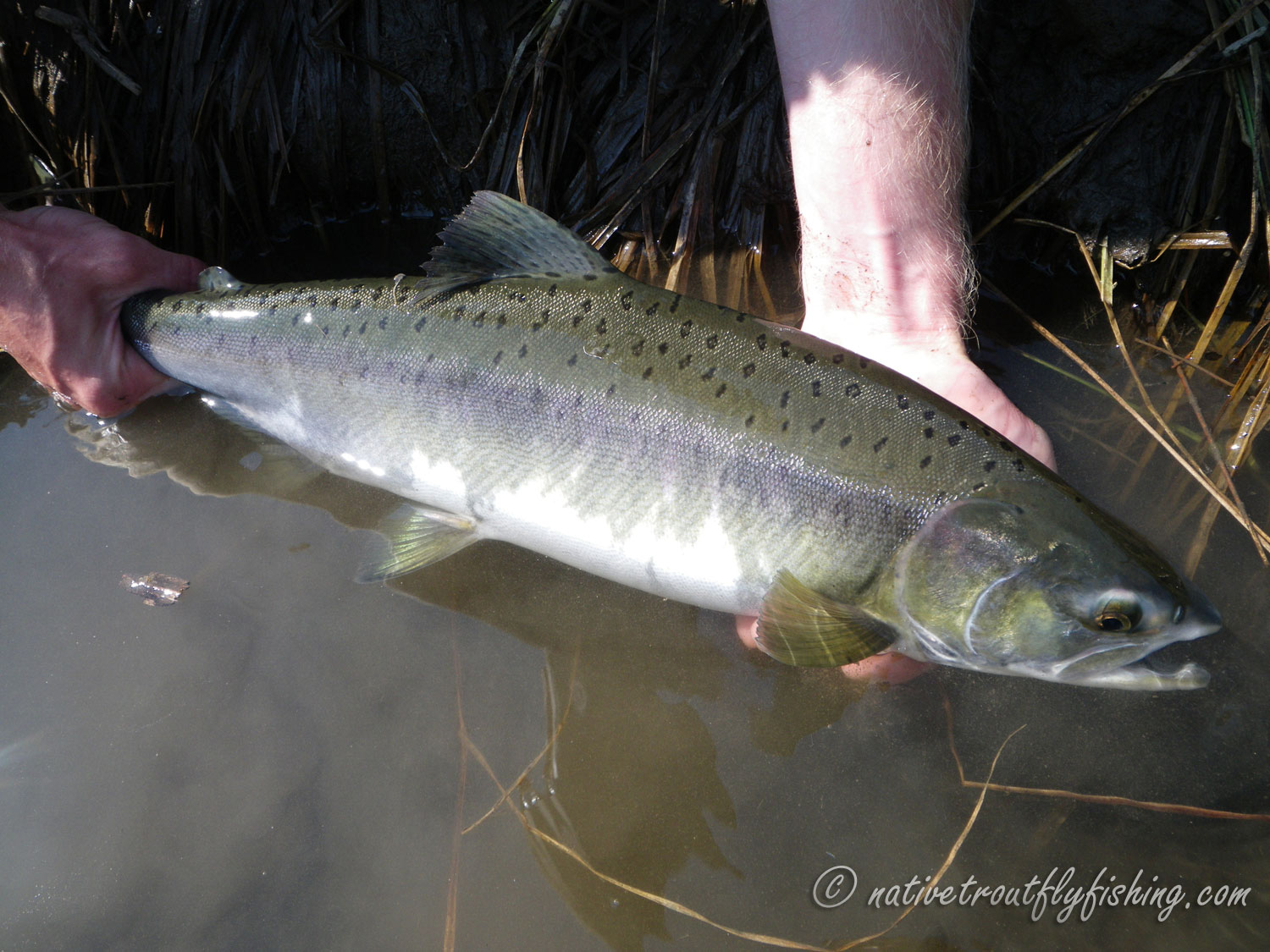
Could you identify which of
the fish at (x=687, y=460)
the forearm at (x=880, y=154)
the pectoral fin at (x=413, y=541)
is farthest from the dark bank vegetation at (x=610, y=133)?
the pectoral fin at (x=413, y=541)

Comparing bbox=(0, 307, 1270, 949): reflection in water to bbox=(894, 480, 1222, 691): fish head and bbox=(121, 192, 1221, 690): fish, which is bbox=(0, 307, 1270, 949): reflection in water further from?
bbox=(894, 480, 1222, 691): fish head

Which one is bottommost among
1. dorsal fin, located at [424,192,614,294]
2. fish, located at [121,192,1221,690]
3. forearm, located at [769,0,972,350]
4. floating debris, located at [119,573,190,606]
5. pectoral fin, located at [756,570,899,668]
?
floating debris, located at [119,573,190,606]

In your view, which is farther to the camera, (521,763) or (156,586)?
(156,586)

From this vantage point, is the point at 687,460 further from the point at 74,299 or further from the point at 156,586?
the point at 74,299

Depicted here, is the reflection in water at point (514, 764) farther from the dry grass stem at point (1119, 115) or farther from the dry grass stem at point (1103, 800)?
the dry grass stem at point (1119, 115)

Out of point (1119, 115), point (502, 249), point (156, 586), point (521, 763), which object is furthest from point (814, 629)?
point (1119, 115)

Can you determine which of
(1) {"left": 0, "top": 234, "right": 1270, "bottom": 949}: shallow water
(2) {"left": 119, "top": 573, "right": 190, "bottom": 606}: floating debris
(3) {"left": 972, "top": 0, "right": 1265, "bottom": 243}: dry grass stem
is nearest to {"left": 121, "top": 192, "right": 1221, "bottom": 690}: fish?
(1) {"left": 0, "top": 234, "right": 1270, "bottom": 949}: shallow water
